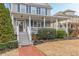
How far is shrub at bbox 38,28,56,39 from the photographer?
13222mm

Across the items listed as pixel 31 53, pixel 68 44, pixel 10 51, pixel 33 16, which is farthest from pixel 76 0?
pixel 33 16

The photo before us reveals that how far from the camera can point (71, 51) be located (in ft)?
34.7

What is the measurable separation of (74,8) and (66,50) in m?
3.10

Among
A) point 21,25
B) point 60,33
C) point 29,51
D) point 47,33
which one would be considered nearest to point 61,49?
point 29,51

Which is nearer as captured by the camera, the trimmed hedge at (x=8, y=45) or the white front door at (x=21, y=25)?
the trimmed hedge at (x=8, y=45)

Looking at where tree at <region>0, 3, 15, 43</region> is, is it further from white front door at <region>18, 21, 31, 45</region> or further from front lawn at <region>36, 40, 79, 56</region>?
front lawn at <region>36, 40, 79, 56</region>

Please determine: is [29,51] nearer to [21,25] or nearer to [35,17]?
→ [21,25]

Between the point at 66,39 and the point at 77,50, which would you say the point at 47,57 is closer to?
the point at 77,50

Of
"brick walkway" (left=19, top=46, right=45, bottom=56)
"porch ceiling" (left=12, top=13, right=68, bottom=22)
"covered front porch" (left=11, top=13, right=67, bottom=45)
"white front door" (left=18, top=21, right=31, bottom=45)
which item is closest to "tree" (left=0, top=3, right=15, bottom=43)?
"white front door" (left=18, top=21, right=31, bottom=45)

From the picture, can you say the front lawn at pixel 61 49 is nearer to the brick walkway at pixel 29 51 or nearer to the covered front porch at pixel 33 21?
the brick walkway at pixel 29 51

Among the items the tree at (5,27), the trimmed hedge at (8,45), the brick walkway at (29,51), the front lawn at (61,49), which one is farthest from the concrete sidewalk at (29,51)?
the tree at (5,27)

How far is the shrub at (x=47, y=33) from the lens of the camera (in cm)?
1322

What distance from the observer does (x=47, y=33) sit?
1363 cm

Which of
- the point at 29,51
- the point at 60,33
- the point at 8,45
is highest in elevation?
the point at 60,33
